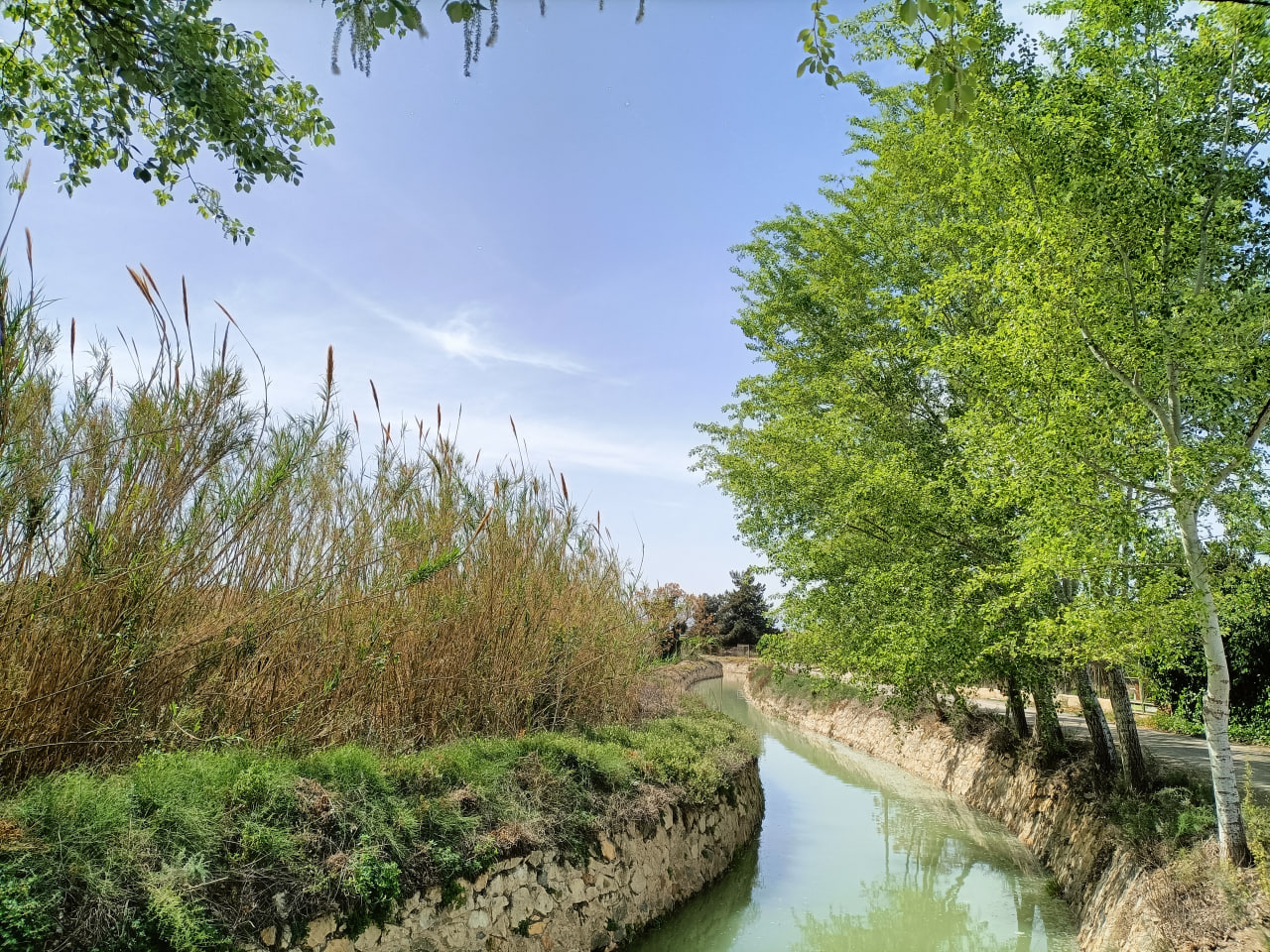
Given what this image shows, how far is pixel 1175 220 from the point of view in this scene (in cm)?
560

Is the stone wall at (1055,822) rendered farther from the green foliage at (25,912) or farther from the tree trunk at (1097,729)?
the green foliage at (25,912)

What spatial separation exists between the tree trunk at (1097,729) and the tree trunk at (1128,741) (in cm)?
43

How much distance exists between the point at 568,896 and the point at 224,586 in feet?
9.97

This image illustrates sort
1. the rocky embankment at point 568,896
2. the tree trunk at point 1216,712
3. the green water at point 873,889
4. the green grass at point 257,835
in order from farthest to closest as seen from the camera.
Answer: the green water at point 873,889 → the tree trunk at point 1216,712 → the rocky embankment at point 568,896 → the green grass at point 257,835

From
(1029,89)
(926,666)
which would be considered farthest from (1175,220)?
(926,666)

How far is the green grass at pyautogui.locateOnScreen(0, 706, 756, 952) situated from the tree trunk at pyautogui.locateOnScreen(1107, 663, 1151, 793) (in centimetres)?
525

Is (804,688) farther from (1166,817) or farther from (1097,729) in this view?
(1166,817)

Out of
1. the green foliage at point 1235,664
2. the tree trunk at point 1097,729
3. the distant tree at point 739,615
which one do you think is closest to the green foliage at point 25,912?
the green foliage at point 1235,664

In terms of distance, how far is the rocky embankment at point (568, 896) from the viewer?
4.00 metres

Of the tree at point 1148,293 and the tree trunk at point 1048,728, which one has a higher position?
the tree at point 1148,293

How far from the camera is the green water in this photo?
6.14 m

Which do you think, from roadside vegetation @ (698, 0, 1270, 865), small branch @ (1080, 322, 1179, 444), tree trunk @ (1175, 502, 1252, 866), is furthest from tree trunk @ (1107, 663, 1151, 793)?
small branch @ (1080, 322, 1179, 444)

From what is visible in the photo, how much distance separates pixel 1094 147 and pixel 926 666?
507cm

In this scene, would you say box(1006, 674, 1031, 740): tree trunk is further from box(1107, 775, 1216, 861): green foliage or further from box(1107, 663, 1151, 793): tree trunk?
box(1107, 775, 1216, 861): green foliage
